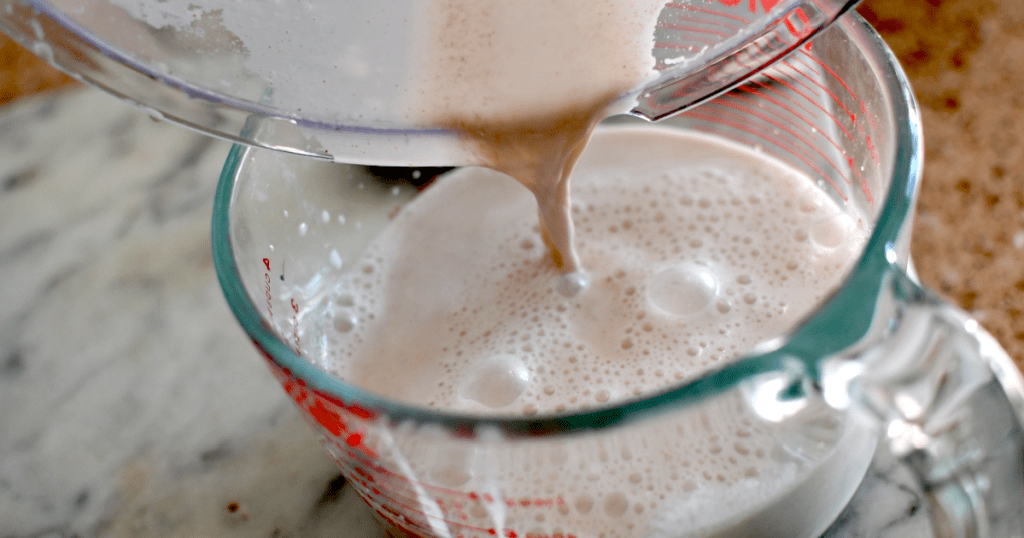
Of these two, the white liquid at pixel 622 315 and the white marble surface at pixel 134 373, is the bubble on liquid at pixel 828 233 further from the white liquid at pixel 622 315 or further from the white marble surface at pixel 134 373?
the white marble surface at pixel 134 373

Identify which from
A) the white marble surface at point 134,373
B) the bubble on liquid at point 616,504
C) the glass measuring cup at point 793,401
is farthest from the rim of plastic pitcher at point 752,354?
the white marble surface at point 134,373

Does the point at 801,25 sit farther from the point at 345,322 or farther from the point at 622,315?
the point at 345,322

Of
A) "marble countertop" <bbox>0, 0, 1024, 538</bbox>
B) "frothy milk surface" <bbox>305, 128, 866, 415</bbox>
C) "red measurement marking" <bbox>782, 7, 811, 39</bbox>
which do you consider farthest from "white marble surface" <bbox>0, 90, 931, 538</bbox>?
"red measurement marking" <bbox>782, 7, 811, 39</bbox>

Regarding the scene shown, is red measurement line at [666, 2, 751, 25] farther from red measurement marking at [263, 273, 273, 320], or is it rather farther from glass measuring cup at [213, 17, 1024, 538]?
red measurement marking at [263, 273, 273, 320]

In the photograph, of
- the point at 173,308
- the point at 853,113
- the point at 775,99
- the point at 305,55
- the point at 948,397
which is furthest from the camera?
the point at 173,308

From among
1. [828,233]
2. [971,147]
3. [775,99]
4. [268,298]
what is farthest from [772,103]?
[268,298]

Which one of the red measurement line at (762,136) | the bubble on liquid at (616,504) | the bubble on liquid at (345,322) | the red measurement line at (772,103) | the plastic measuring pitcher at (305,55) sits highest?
the plastic measuring pitcher at (305,55)
